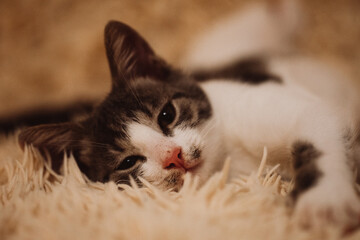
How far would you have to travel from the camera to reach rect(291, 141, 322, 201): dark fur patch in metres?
0.60

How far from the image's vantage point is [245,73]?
46.4 inches

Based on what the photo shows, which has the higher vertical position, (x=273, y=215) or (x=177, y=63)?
(x=177, y=63)

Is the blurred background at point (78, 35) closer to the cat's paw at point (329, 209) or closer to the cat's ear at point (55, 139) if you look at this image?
the cat's ear at point (55, 139)

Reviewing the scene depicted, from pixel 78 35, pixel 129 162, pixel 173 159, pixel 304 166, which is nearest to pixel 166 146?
pixel 173 159

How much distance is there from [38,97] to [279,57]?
1371 millimetres

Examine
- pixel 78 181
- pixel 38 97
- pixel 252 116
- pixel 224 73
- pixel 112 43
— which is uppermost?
pixel 112 43

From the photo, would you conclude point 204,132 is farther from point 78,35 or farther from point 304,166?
→ point 78,35

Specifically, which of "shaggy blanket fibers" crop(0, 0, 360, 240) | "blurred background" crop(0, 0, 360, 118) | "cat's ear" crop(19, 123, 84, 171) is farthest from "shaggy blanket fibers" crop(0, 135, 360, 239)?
"blurred background" crop(0, 0, 360, 118)

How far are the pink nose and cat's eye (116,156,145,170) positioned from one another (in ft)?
0.32

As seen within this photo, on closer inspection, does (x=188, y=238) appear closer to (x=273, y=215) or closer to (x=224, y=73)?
(x=273, y=215)

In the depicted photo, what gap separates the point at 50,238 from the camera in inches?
22.2

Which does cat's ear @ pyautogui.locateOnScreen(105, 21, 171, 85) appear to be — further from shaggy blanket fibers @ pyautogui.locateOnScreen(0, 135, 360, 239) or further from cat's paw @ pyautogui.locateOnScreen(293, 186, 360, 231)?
cat's paw @ pyautogui.locateOnScreen(293, 186, 360, 231)

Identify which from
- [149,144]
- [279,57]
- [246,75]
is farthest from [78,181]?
[279,57]

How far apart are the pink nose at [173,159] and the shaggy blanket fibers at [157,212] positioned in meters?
0.08
